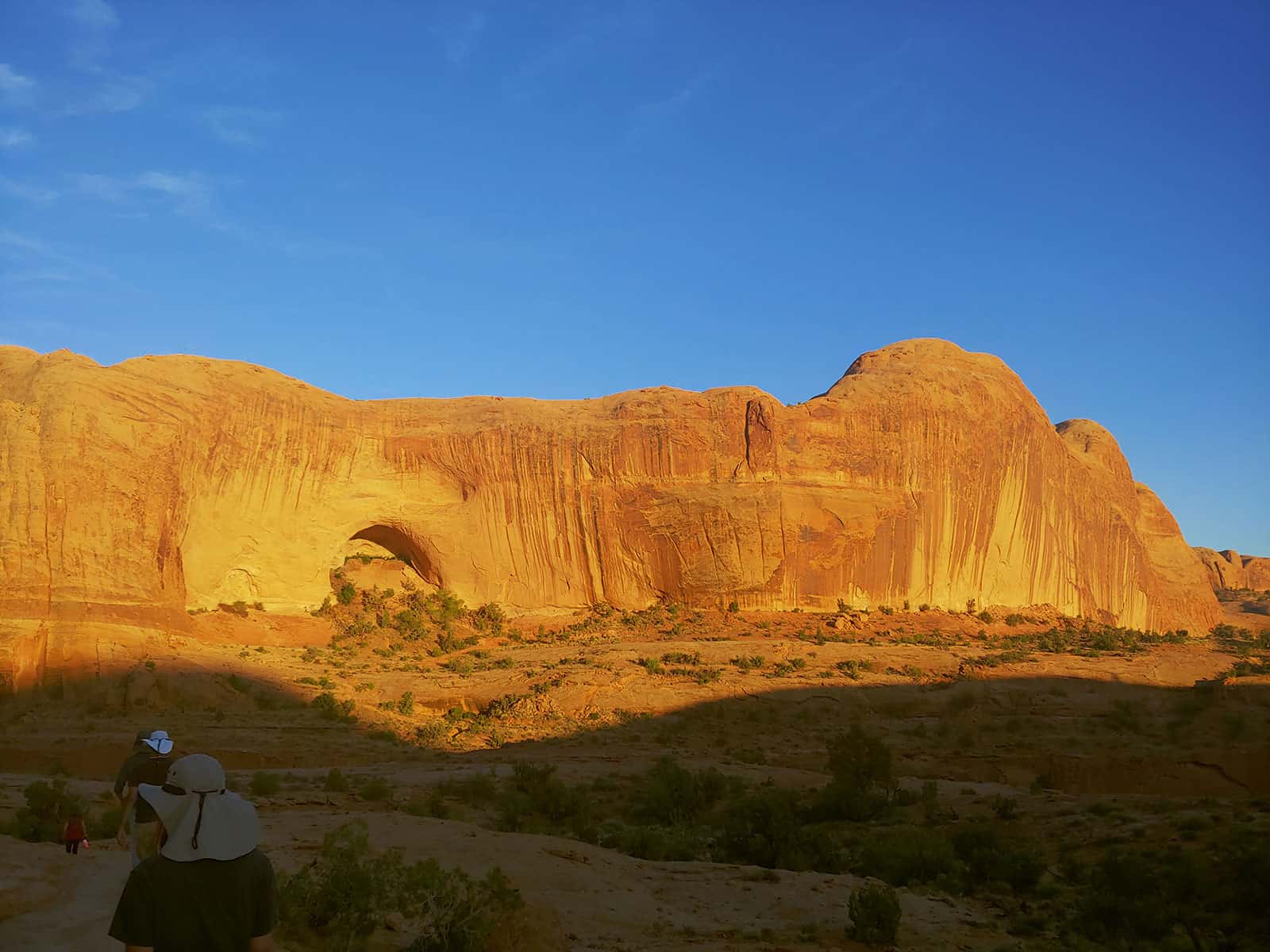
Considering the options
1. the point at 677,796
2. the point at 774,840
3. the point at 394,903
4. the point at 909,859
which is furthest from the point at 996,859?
the point at 394,903

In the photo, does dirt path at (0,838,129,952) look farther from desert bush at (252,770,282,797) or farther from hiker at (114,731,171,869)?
desert bush at (252,770,282,797)

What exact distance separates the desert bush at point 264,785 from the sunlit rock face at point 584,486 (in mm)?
13560

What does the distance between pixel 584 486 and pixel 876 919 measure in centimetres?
3114

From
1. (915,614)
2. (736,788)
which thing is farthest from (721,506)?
(736,788)

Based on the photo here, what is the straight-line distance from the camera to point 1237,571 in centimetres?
8500

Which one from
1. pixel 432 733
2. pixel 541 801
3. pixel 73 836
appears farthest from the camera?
pixel 432 733

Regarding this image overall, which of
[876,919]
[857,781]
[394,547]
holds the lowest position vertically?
[857,781]

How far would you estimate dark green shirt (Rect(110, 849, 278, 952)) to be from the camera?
3.47 metres

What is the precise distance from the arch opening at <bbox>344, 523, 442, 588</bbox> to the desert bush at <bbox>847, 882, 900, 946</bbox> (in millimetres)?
31417

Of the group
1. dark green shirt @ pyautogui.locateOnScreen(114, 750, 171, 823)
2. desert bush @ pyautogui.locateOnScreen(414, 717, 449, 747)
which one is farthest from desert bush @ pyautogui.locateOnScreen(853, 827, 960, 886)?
desert bush @ pyautogui.locateOnScreen(414, 717, 449, 747)

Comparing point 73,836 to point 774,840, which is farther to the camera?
point 774,840

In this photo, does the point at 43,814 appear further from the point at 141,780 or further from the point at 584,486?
the point at 584,486

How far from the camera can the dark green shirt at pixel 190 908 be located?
3467 mm

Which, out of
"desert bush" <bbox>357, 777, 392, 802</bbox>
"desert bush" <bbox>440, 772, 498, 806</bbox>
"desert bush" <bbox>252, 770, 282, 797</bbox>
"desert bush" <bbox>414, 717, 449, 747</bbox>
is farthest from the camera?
"desert bush" <bbox>414, 717, 449, 747</bbox>
